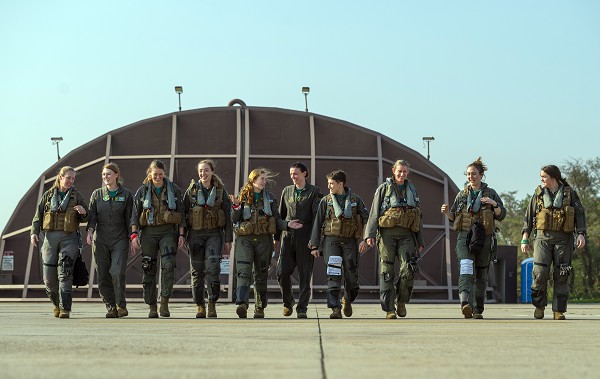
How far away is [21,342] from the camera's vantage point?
8.15 m

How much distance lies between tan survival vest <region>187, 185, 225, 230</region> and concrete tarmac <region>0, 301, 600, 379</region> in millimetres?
3038

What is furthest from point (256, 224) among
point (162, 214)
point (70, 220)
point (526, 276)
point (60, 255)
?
point (526, 276)

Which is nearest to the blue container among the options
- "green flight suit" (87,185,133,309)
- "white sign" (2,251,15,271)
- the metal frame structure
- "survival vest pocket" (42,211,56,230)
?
the metal frame structure

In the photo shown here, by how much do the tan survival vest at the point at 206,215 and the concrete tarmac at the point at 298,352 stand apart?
3.04 m

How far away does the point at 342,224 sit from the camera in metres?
13.2

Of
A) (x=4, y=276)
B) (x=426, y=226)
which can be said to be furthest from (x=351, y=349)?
(x=4, y=276)

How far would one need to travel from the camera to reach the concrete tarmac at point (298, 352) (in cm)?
600

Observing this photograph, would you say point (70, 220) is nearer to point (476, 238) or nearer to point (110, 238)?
point (110, 238)

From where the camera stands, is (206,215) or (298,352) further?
(206,215)

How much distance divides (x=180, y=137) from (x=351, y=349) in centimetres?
2170

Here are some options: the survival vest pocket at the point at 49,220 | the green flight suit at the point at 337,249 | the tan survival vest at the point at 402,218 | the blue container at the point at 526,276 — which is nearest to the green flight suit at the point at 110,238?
the survival vest pocket at the point at 49,220

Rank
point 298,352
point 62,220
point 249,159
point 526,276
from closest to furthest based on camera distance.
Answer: point 298,352 < point 62,220 < point 249,159 < point 526,276

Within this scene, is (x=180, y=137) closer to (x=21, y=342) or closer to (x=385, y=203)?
(x=385, y=203)

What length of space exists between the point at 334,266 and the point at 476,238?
70.5 inches
